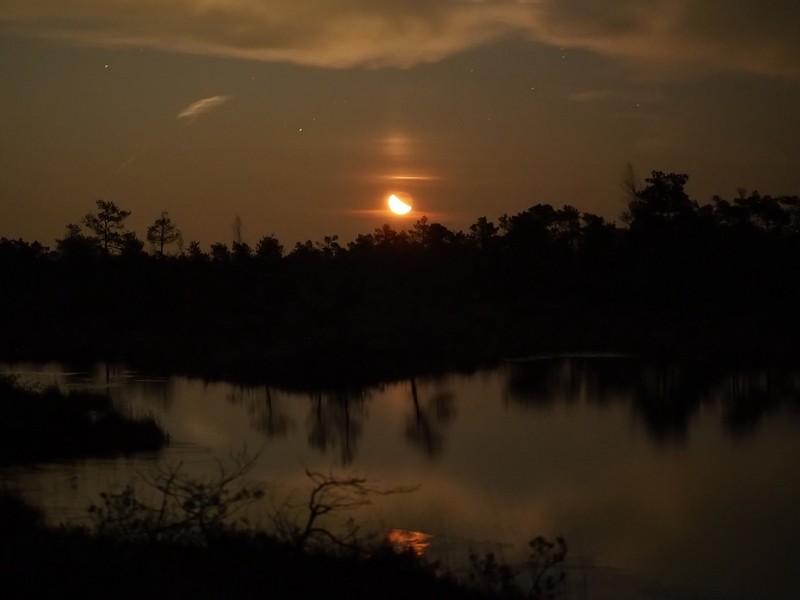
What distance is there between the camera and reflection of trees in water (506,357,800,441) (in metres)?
23.7

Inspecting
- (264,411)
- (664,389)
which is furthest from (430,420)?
(664,389)

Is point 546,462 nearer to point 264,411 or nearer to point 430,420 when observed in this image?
point 430,420

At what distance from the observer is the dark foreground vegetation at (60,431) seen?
16281 mm

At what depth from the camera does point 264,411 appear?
24938 mm

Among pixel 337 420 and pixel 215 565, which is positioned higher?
pixel 215 565

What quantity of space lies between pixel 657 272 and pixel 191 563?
44.9m

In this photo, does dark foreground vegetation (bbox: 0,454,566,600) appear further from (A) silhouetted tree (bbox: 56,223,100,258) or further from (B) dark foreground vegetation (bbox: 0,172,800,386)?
(A) silhouetted tree (bbox: 56,223,100,258)

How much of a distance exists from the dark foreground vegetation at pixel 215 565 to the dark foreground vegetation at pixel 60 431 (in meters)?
7.64

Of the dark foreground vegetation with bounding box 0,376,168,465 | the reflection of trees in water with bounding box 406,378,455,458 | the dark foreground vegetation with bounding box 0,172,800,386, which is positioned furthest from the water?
the dark foreground vegetation with bounding box 0,172,800,386

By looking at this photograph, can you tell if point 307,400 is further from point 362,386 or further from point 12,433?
point 12,433

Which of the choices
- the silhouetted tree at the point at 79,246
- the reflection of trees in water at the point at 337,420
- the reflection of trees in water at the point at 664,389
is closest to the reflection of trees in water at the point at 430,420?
the reflection of trees in water at the point at 337,420

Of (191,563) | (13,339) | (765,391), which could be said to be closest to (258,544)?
(191,563)

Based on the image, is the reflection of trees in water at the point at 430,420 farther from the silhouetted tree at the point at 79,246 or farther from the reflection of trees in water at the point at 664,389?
the silhouetted tree at the point at 79,246

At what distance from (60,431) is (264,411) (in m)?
8.06
